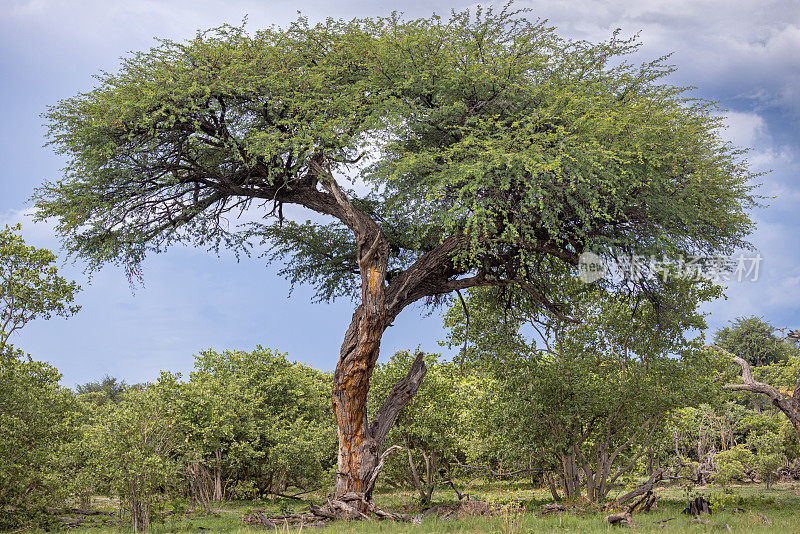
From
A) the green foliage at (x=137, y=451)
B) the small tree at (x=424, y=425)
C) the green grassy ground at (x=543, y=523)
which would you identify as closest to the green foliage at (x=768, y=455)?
the green grassy ground at (x=543, y=523)

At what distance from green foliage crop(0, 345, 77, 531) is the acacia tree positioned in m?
3.74

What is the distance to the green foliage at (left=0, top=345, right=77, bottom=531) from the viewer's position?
14266mm

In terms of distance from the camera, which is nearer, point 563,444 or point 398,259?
point 563,444

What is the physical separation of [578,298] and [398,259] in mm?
5195

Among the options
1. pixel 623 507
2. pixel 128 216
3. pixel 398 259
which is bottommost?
pixel 623 507

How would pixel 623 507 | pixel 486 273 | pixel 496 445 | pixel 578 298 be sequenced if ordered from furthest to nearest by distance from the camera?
pixel 496 445 < pixel 578 298 < pixel 486 273 < pixel 623 507

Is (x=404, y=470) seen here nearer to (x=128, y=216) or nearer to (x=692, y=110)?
(x=128, y=216)

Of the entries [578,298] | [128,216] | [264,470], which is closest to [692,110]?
[578,298]

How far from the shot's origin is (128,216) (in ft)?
53.9

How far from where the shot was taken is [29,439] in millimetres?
14992

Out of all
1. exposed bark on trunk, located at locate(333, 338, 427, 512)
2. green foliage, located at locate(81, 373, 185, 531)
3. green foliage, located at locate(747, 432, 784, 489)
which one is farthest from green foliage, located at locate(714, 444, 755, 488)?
green foliage, located at locate(81, 373, 185, 531)

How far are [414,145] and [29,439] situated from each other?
38.9 ft

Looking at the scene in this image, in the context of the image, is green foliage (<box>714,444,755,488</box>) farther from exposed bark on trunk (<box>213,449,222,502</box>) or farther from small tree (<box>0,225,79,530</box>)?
small tree (<box>0,225,79,530</box>)

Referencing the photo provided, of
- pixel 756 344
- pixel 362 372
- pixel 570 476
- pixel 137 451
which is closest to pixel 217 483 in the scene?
pixel 137 451
